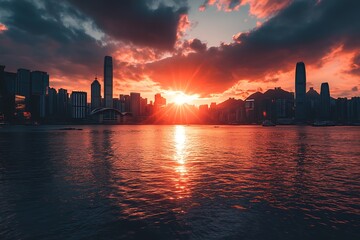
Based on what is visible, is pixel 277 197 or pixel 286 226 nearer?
pixel 286 226

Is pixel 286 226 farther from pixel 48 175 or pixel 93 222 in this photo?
pixel 48 175

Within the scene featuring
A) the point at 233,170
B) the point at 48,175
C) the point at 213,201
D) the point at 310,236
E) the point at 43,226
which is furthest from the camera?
the point at 233,170

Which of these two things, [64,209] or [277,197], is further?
[277,197]

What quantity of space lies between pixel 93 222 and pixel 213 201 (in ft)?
30.6

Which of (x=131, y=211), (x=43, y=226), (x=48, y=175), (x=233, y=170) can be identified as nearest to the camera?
(x=43, y=226)

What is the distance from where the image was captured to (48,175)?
29.6 metres

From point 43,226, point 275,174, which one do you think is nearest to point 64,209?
point 43,226

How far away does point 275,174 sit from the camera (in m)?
30.7

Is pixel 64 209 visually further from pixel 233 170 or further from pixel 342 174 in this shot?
pixel 342 174

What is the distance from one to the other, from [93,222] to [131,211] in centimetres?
281

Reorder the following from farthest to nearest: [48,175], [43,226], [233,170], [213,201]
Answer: [233,170] → [48,175] → [213,201] → [43,226]

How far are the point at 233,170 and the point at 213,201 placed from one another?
47.8 feet

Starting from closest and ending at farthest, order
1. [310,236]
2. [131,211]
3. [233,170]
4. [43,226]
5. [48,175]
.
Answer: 1. [310,236]
2. [43,226]
3. [131,211]
4. [48,175]
5. [233,170]

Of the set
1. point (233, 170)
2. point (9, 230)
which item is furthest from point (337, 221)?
point (9, 230)
